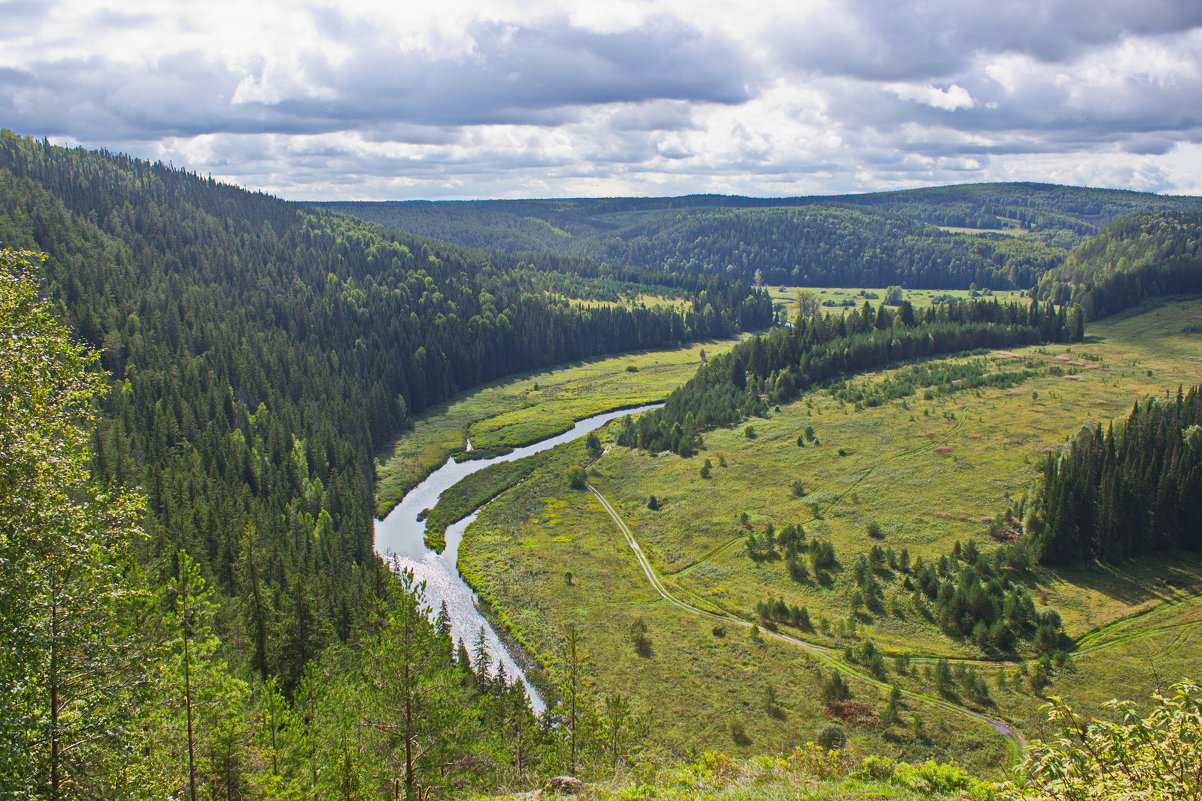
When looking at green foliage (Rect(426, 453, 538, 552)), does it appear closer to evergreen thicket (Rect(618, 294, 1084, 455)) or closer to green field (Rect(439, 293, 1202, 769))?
green field (Rect(439, 293, 1202, 769))

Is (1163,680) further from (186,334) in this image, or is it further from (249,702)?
(186,334)

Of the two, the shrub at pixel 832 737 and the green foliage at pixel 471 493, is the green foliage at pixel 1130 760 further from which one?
the green foliage at pixel 471 493

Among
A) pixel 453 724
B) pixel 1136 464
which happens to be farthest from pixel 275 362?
pixel 1136 464

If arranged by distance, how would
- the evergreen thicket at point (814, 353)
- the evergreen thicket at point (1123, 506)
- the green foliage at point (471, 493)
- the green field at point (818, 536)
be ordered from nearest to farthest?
the green field at point (818, 536), the evergreen thicket at point (1123, 506), the green foliage at point (471, 493), the evergreen thicket at point (814, 353)

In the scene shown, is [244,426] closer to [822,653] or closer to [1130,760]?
[822,653]

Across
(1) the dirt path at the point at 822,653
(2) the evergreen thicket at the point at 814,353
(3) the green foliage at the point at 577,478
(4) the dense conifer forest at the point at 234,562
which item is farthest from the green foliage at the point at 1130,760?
(2) the evergreen thicket at the point at 814,353
